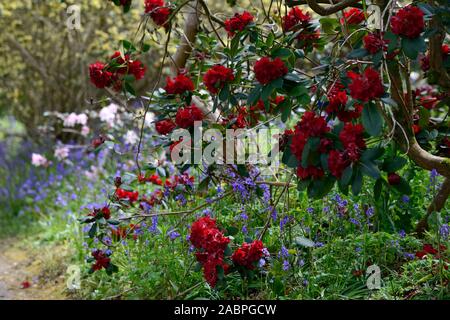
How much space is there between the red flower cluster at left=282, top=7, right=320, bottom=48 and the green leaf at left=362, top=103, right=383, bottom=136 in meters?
1.00

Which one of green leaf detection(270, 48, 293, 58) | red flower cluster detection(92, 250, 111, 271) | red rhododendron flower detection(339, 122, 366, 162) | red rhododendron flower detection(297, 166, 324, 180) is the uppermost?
green leaf detection(270, 48, 293, 58)

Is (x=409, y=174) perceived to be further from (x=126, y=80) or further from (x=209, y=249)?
(x=126, y=80)

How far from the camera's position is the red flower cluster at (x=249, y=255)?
2.37 metres

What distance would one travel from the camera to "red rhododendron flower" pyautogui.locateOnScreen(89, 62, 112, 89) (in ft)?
9.77

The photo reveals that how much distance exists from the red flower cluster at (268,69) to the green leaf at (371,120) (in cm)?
38

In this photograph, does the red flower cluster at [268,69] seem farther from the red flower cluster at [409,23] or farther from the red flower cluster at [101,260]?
the red flower cluster at [101,260]

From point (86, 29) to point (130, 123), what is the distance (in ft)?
4.39

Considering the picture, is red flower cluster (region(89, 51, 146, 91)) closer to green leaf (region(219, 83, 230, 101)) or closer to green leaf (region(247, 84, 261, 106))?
green leaf (region(219, 83, 230, 101))

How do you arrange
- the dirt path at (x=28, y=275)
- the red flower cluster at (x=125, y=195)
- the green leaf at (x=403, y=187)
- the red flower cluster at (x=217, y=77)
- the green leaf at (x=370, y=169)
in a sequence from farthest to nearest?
the dirt path at (x=28, y=275)
the red flower cluster at (x=125, y=195)
the red flower cluster at (x=217, y=77)
the green leaf at (x=403, y=187)
the green leaf at (x=370, y=169)

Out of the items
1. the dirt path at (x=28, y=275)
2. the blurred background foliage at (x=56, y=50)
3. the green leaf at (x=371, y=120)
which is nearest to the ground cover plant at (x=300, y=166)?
the green leaf at (x=371, y=120)

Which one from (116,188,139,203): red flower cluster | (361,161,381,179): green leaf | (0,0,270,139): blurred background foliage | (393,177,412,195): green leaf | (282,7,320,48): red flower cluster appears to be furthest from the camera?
(0,0,270,139): blurred background foliage

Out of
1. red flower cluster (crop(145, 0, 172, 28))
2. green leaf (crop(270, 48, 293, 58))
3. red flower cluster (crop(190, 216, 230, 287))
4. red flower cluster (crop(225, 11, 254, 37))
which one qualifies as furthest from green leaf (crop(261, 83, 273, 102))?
red flower cluster (crop(145, 0, 172, 28))

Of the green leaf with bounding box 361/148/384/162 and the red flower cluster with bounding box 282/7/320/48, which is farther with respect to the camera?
the red flower cluster with bounding box 282/7/320/48

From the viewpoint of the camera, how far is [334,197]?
9.47 ft
